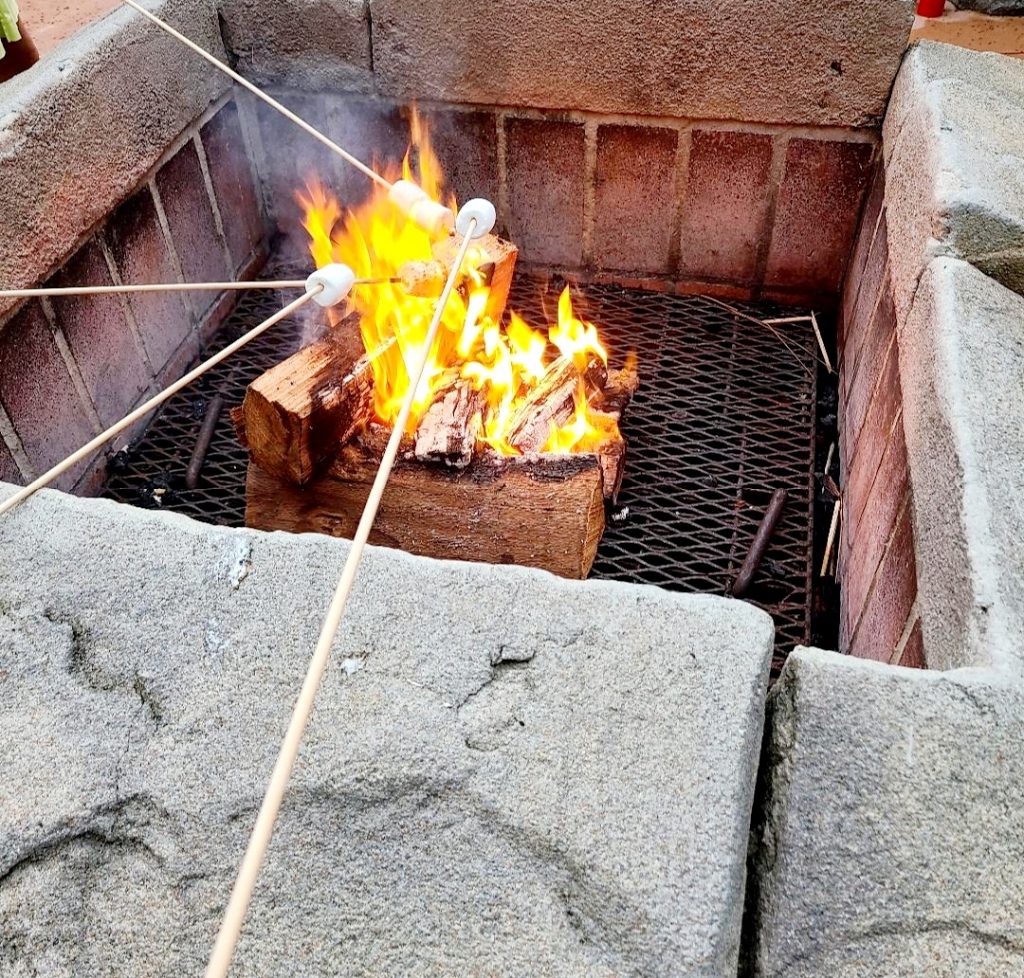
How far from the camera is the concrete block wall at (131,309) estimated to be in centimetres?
250

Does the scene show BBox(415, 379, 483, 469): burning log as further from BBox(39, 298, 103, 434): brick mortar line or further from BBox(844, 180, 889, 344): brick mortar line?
BBox(844, 180, 889, 344): brick mortar line

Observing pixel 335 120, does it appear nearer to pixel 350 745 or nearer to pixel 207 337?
pixel 207 337

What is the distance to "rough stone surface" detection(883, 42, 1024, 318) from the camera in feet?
6.80

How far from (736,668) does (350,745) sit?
59cm

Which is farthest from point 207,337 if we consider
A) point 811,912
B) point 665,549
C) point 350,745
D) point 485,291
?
point 811,912

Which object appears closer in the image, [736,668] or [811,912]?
[811,912]

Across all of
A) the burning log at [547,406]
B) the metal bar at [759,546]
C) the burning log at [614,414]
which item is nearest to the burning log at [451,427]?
the burning log at [547,406]

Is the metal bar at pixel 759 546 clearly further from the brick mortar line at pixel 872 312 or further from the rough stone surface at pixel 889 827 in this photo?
the rough stone surface at pixel 889 827

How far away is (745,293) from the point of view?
362 cm

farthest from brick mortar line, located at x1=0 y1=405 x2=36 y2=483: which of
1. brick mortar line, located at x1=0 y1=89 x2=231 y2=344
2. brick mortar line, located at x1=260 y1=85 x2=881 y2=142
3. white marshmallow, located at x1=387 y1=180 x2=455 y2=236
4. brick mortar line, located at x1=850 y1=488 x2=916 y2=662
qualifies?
brick mortar line, located at x1=850 y1=488 x2=916 y2=662

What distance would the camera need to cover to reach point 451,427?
250cm

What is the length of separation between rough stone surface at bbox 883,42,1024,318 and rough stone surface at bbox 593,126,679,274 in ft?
2.60

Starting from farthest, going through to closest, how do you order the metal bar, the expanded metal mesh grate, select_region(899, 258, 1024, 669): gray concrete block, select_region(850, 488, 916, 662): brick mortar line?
the expanded metal mesh grate → the metal bar → select_region(850, 488, 916, 662): brick mortar line → select_region(899, 258, 1024, 669): gray concrete block

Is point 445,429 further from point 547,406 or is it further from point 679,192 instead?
point 679,192
